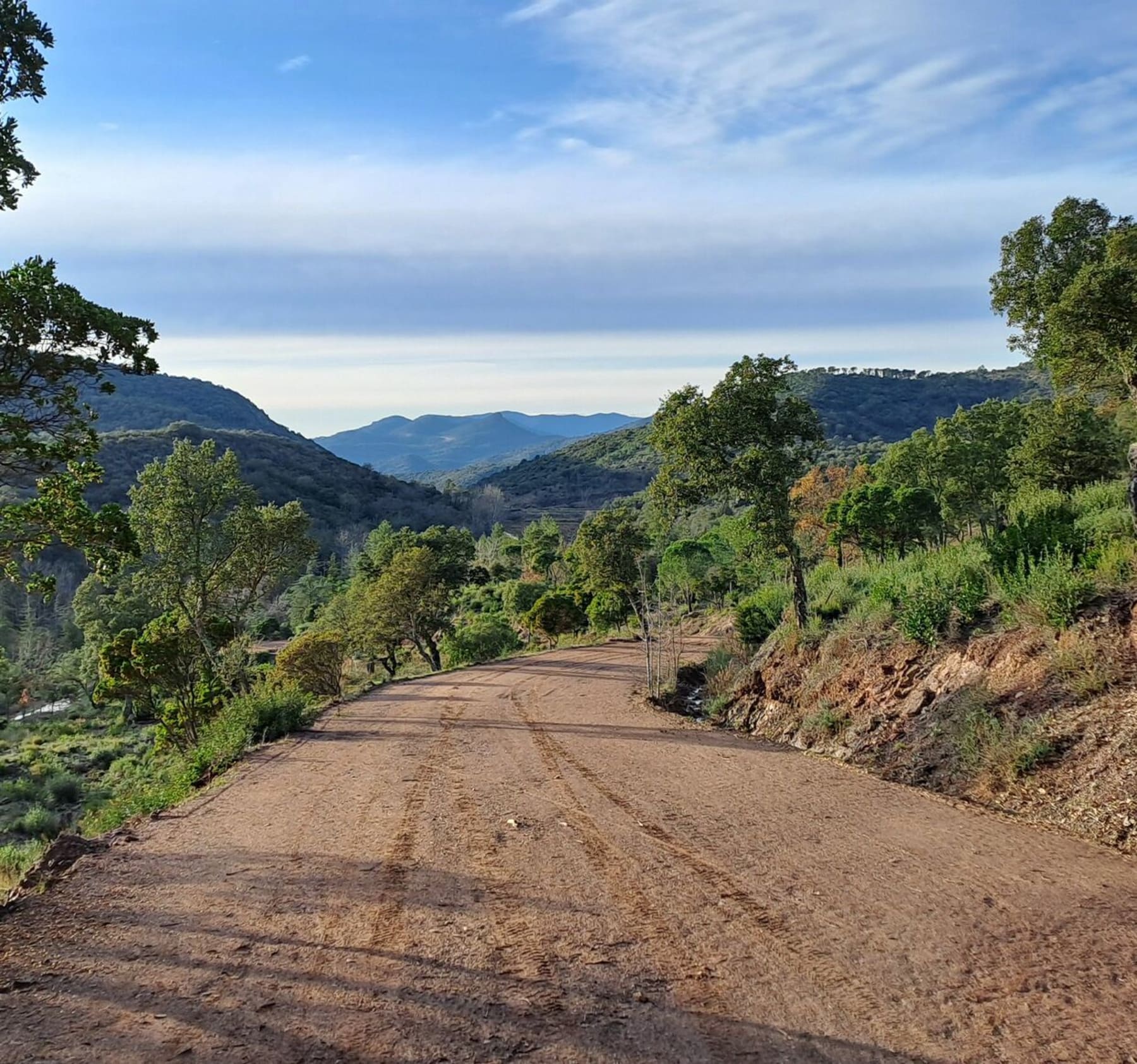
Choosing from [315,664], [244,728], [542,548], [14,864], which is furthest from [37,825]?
[542,548]

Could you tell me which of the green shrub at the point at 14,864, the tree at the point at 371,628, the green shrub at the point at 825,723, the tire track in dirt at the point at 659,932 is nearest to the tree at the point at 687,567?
the tree at the point at 371,628

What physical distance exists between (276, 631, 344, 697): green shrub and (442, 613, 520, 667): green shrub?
7393 millimetres

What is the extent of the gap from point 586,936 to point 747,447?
12.9 meters

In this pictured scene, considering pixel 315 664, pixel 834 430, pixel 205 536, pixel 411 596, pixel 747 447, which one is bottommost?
pixel 315 664

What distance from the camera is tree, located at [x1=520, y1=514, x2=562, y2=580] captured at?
66062mm

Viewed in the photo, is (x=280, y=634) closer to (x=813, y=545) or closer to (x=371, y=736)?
(x=813, y=545)

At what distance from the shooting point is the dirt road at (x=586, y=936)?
380cm

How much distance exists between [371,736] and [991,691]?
10473 millimetres

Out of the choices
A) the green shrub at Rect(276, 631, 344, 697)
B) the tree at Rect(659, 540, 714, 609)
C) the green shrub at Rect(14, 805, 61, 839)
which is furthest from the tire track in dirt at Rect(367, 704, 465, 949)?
the tree at Rect(659, 540, 714, 609)

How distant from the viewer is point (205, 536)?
70.1 ft

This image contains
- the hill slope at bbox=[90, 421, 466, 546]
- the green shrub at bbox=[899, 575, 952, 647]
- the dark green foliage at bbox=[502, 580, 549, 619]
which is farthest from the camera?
the hill slope at bbox=[90, 421, 466, 546]

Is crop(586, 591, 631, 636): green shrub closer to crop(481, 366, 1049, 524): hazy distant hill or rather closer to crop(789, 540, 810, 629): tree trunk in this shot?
crop(789, 540, 810, 629): tree trunk

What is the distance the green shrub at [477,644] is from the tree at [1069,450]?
76.3 feet

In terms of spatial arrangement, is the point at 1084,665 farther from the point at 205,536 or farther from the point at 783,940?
the point at 205,536
